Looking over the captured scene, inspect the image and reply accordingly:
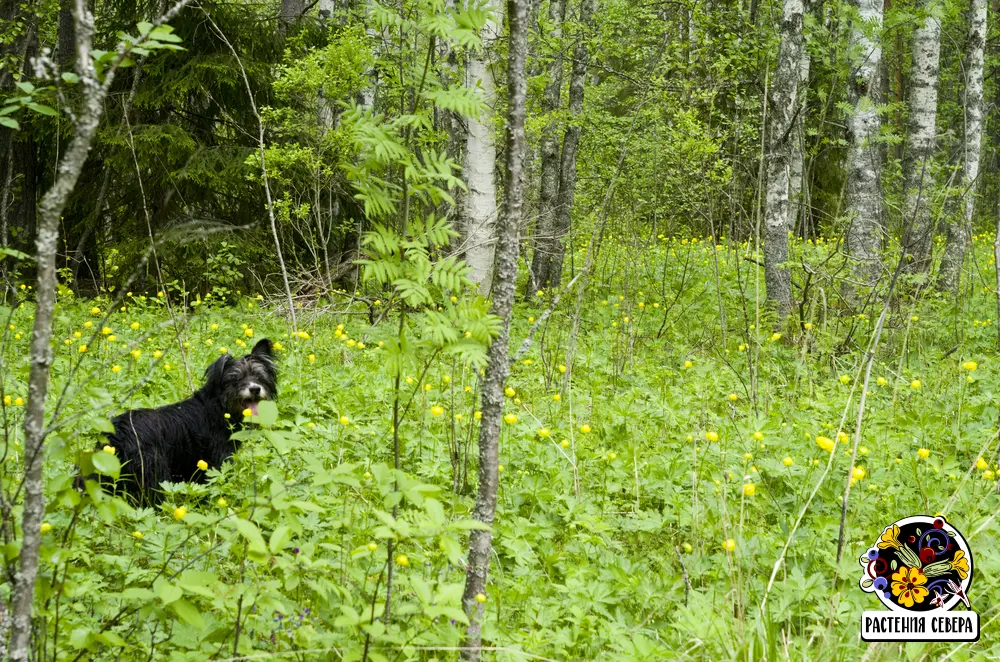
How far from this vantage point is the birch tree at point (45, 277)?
6.07 feet

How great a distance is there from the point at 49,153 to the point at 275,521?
360 inches

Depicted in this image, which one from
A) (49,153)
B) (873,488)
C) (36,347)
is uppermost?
(49,153)

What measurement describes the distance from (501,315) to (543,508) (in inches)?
73.4

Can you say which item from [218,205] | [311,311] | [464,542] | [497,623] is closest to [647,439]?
[464,542]

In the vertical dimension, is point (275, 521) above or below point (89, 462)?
below

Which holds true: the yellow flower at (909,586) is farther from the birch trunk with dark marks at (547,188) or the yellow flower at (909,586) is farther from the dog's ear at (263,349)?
the birch trunk with dark marks at (547,188)

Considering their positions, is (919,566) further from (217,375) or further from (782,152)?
(782,152)

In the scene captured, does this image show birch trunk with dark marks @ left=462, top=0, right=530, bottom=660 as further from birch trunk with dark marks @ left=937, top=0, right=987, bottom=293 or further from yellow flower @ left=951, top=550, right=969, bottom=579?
birch trunk with dark marks @ left=937, top=0, right=987, bottom=293

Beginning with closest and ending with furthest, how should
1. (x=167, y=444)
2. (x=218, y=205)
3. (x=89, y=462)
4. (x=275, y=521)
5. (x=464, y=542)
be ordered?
1. (x=89, y=462)
2. (x=464, y=542)
3. (x=275, y=521)
4. (x=167, y=444)
5. (x=218, y=205)

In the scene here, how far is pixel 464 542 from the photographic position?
3566mm

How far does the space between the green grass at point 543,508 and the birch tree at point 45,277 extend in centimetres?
14

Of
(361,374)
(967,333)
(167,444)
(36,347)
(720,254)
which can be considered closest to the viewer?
(36,347)

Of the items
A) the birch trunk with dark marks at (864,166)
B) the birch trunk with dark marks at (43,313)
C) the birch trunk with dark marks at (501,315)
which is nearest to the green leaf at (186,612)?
the birch trunk with dark marks at (43,313)

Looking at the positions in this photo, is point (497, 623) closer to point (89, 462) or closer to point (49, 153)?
point (89, 462)
